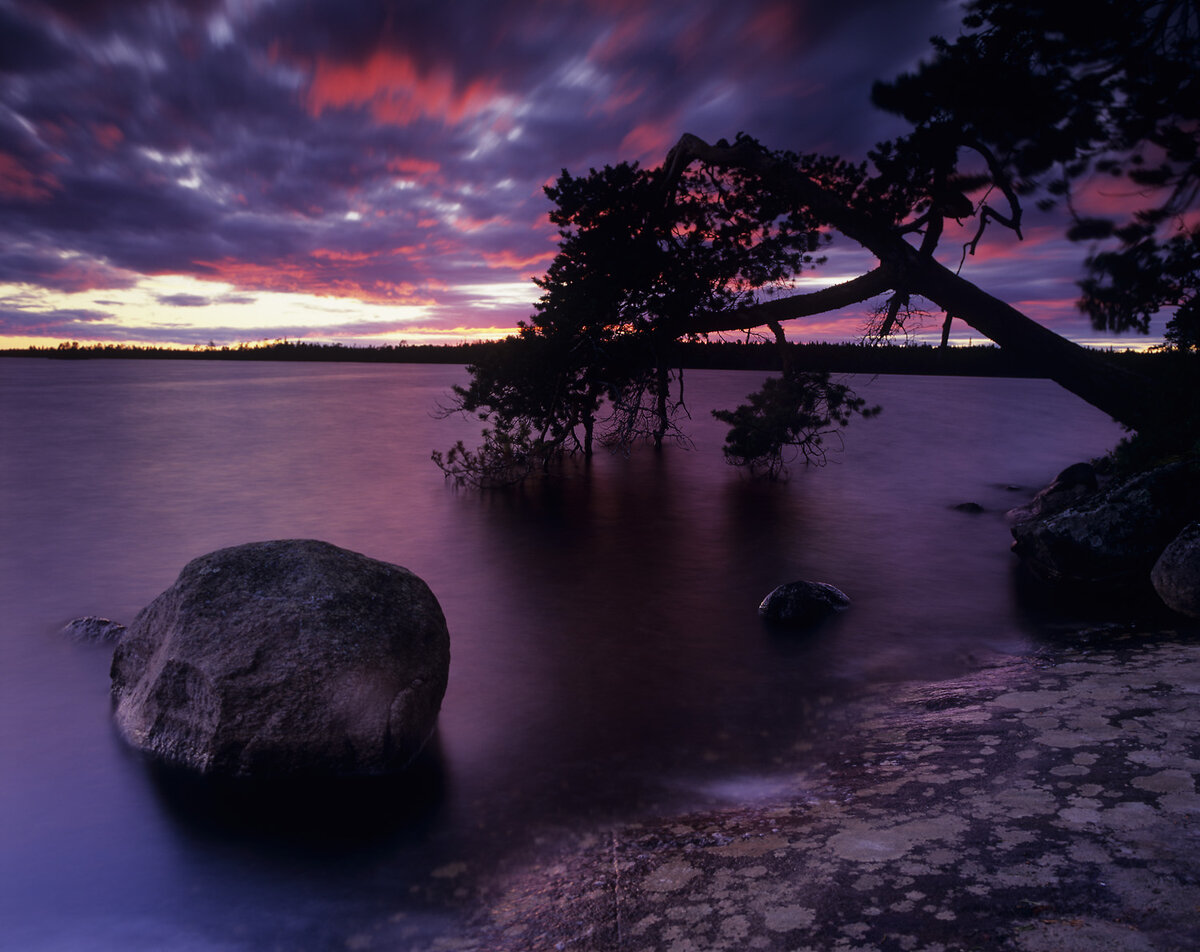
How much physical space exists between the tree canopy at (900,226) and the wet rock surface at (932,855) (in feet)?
27.9

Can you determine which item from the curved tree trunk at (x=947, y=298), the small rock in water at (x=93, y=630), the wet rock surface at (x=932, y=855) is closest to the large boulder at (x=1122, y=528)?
the curved tree trunk at (x=947, y=298)

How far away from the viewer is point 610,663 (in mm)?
8344

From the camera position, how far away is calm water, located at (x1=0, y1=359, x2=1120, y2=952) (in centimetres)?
471

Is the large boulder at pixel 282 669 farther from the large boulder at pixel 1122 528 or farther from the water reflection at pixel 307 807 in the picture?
the large boulder at pixel 1122 528

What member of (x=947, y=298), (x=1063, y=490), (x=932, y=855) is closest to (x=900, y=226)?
(x=947, y=298)

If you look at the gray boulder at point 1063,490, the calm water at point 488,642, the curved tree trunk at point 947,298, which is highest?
the curved tree trunk at point 947,298

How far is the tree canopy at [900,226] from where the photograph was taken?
10.8 metres

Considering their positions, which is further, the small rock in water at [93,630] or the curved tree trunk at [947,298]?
the curved tree trunk at [947,298]

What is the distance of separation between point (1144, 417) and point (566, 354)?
9849mm

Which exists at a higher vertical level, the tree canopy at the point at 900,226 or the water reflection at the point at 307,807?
the tree canopy at the point at 900,226

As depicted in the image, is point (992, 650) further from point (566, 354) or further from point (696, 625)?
point (566, 354)

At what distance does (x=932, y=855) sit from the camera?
11.2 ft

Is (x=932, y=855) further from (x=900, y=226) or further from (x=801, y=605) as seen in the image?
(x=900, y=226)

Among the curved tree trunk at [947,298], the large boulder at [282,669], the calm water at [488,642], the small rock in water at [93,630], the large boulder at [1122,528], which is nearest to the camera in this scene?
the calm water at [488,642]
